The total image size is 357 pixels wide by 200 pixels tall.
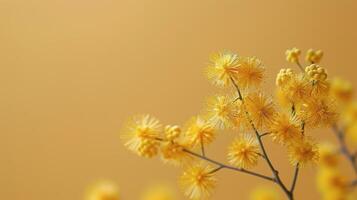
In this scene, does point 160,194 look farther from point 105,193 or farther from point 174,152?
point 174,152

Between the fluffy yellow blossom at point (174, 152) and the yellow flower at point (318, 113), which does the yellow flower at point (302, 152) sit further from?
→ the fluffy yellow blossom at point (174, 152)

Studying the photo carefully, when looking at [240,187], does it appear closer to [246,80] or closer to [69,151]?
[69,151]

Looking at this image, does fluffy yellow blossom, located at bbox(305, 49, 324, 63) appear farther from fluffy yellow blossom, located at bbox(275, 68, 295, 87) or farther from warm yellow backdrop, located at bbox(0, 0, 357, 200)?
warm yellow backdrop, located at bbox(0, 0, 357, 200)

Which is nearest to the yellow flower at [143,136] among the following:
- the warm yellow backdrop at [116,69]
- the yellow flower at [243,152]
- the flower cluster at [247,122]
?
the flower cluster at [247,122]

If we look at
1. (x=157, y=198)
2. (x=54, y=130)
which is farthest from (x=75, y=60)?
(x=157, y=198)

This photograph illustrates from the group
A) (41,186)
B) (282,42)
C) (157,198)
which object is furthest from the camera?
(282,42)
